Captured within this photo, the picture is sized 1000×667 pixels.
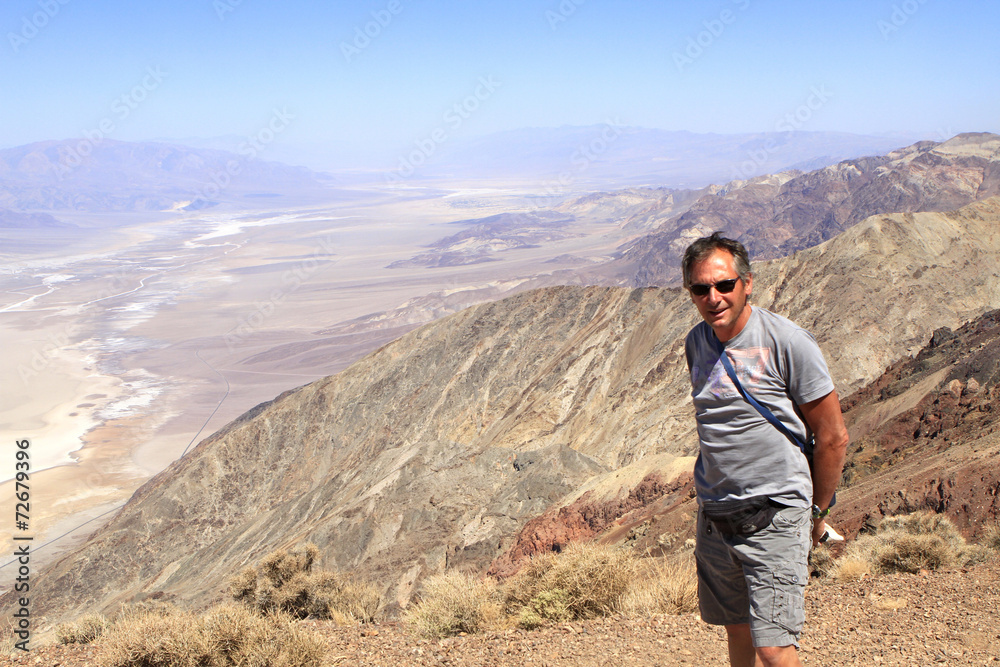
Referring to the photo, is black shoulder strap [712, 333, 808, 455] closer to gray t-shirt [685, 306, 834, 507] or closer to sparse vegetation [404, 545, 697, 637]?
gray t-shirt [685, 306, 834, 507]

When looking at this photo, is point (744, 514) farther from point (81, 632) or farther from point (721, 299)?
point (81, 632)

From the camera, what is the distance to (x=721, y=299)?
2.94m

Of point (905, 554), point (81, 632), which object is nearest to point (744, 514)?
point (905, 554)

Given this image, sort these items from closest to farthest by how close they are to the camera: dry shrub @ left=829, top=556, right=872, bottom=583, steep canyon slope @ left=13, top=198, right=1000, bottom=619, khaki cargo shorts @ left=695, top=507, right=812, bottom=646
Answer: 1. khaki cargo shorts @ left=695, top=507, right=812, bottom=646
2. dry shrub @ left=829, top=556, right=872, bottom=583
3. steep canyon slope @ left=13, top=198, right=1000, bottom=619

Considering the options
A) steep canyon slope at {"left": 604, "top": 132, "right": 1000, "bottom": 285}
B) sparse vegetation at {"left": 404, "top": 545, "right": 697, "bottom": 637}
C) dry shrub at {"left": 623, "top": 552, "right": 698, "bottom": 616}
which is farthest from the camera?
steep canyon slope at {"left": 604, "top": 132, "right": 1000, "bottom": 285}

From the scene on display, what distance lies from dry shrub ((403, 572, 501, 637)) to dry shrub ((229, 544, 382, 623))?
86.5 inches

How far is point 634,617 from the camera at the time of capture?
543 centimetres

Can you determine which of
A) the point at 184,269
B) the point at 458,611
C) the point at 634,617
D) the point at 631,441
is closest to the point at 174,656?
the point at 458,611

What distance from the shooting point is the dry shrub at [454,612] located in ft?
19.5

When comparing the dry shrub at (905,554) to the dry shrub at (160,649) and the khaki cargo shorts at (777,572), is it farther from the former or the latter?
the dry shrub at (160,649)

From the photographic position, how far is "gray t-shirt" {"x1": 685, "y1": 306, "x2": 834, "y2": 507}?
274cm

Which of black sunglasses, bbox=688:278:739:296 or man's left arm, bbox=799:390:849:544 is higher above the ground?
black sunglasses, bbox=688:278:739:296
